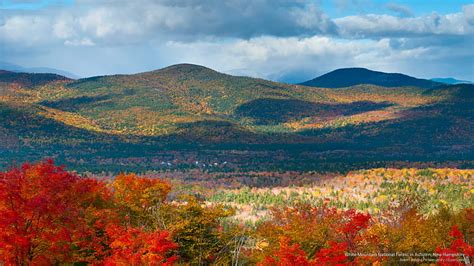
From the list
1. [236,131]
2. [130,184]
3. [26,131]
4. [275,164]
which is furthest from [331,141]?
[130,184]

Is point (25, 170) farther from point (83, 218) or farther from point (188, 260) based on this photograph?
point (188, 260)

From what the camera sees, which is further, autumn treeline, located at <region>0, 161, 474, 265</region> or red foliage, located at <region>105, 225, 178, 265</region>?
autumn treeline, located at <region>0, 161, 474, 265</region>

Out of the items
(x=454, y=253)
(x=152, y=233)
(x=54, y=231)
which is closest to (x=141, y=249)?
(x=152, y=233)

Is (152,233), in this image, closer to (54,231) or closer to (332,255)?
(54,231)

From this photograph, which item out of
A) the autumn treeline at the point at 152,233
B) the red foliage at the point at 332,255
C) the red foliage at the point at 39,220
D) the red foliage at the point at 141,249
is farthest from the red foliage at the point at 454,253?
the red foliage at the point at 39,220

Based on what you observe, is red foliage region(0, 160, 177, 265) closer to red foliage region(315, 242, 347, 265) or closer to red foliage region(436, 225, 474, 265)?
red foliage region(315, 242, 347, 265)

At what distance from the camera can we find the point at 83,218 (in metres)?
40.1

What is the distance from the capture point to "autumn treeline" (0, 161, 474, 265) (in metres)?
33.7

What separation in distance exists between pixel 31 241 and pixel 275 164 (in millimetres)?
119327

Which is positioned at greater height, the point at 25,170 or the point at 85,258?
the point at 25,170

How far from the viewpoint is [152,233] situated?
3512cm

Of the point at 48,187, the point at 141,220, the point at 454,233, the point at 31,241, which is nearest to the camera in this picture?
the point at 31,241

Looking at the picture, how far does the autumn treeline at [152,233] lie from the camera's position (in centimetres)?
3372

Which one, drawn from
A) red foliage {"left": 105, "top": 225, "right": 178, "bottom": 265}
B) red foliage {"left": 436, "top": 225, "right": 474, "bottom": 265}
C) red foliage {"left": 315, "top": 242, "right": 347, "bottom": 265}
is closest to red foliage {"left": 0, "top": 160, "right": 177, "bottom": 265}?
red foliage {"left": 105, "top": 225, "right": 178, "bottom": 265}
